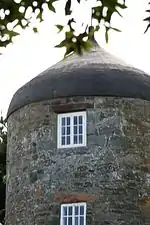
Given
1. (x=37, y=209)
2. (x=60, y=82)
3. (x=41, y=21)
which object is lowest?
(x=37, y=209)

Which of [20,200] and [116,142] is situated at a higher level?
[116,142]

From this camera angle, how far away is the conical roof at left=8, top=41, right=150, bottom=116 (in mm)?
20188

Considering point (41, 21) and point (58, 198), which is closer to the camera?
point (41, 21)

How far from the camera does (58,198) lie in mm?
19672

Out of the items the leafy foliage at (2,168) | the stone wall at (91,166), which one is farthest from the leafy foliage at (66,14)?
the leafy foliage at (2,168)

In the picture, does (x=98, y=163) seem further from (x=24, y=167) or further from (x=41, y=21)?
(x=41, y=21)

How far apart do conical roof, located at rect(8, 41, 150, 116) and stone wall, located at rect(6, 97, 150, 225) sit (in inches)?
8.6

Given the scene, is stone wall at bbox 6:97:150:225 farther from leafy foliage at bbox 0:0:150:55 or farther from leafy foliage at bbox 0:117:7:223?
leafy foliage at bbox 0:0:150:55

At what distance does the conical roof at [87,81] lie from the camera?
2019cm

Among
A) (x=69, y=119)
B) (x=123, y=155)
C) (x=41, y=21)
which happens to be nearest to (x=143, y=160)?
(x=123, y=155)

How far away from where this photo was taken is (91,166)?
63.8 ft

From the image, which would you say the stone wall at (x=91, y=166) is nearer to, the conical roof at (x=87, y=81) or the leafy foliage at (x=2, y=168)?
the conical roof at (x=87, y=81)

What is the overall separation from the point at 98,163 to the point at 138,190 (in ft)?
3.96

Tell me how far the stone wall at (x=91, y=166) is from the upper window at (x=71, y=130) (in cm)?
15
